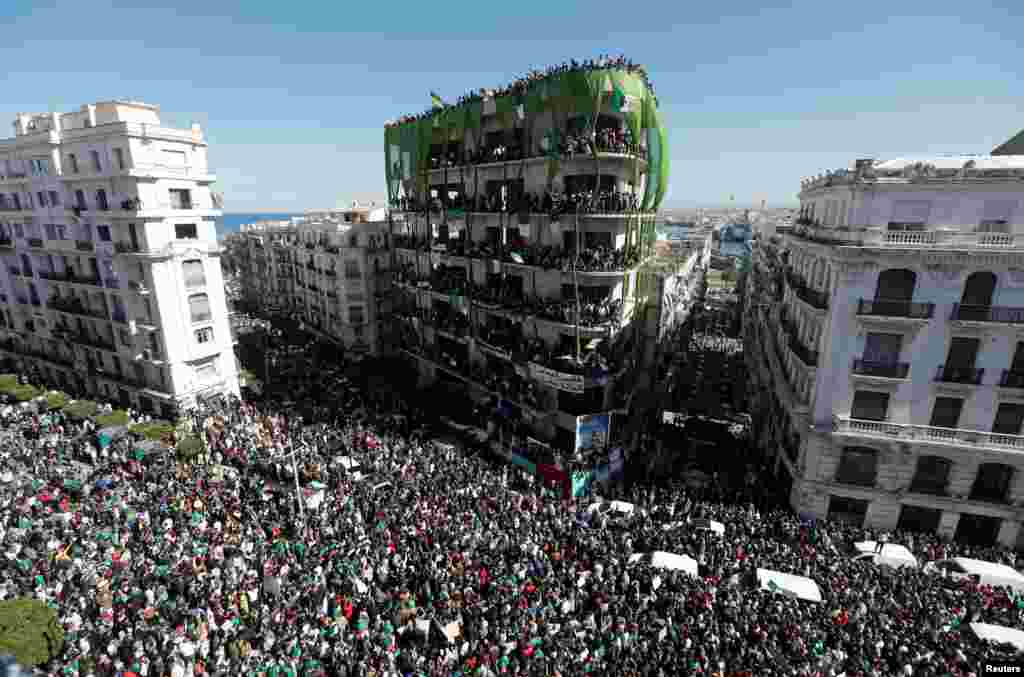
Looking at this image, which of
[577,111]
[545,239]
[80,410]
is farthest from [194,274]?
[577,111]

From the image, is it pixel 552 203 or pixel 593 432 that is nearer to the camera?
pixel 552 203

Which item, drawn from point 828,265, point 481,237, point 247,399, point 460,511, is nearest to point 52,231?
point 247,399

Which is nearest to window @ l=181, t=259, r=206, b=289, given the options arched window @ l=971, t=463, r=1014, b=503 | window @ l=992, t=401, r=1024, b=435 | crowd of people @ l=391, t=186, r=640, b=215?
crowd of people @ l=391, t=186, r=640, b=215

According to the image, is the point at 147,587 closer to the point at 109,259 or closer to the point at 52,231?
the point at 109,259

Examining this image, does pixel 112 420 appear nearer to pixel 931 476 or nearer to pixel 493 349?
pixel 493 349

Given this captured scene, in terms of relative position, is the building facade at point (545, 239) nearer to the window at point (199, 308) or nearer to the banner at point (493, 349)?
the banner at point (493, 349)
